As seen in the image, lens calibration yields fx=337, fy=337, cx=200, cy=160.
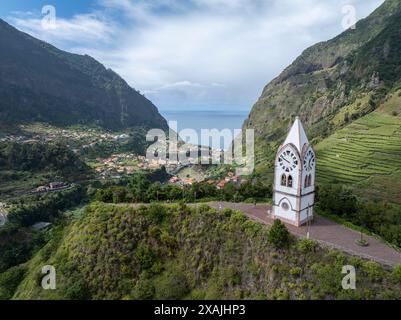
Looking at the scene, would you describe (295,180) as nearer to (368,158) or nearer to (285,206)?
(285,206)

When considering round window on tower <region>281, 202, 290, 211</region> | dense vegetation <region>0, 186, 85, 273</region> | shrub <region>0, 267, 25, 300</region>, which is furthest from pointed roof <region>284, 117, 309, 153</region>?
dense vegetation <region>0, 186, 85, 273</region>

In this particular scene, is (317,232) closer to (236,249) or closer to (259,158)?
(236,249)

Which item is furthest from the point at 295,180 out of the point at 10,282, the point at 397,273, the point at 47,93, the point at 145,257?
the point at 47,93

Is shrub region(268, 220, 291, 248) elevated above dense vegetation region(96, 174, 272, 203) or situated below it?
below

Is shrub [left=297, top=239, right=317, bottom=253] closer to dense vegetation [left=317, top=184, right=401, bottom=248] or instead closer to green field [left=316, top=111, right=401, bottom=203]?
dense vegetation [left=317, top=184, right=401, bottom=248]

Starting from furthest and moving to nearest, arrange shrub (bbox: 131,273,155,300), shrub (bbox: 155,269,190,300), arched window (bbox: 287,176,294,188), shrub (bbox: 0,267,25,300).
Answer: shrub (bbox: 0,267,25,300), arched window (bbox: 287,176,294,188), shrub (bbox: 131,273,155,300), shrub (bbox: 155,269,190,300)
